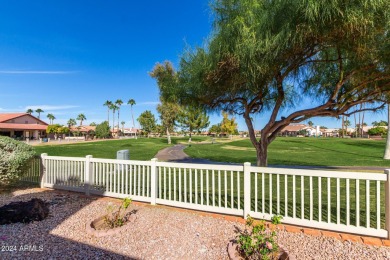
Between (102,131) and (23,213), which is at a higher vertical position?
(102,131)

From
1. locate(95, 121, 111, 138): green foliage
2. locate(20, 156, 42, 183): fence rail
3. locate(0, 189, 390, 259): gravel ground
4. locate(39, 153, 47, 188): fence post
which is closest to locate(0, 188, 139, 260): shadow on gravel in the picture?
locate(0, 189, 390, 259): gravel ground

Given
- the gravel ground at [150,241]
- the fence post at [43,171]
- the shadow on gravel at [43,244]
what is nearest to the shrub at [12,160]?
the fence post at [43,171]

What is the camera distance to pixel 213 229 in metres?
3.85

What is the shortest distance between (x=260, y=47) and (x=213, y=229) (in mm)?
3831

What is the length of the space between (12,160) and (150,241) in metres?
4.67

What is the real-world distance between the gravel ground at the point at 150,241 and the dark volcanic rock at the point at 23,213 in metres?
0.15

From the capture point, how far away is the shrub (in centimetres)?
568

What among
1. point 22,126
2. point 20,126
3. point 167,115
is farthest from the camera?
point 22,126

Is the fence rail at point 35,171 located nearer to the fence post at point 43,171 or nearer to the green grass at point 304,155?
the fence post at point 43,171

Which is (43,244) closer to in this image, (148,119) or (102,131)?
(148,119)

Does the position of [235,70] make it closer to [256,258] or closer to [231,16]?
[231,16]

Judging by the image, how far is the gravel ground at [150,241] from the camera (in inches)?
122

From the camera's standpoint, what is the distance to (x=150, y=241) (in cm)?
348

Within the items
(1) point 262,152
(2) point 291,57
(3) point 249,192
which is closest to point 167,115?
(1) point 262,152
